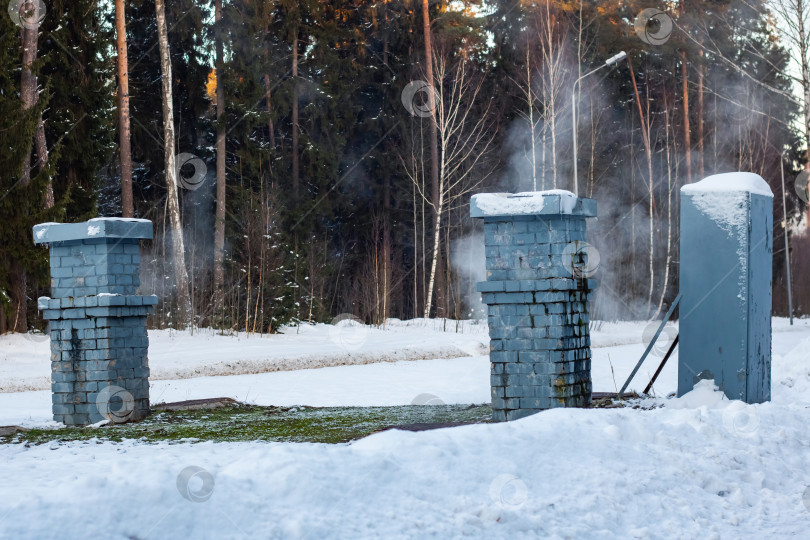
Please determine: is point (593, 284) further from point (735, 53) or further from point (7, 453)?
point (735, 53)

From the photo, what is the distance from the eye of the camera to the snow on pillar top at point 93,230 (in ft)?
32.0

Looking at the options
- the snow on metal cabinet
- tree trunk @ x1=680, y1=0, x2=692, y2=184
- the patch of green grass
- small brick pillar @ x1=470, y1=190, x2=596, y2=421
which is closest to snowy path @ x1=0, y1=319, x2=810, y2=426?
the patch of green grass

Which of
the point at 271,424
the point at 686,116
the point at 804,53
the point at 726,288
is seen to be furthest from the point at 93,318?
the point at 686,116

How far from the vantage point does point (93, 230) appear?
9.78m

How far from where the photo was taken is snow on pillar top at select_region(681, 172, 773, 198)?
368 inches

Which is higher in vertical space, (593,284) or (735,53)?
(735,53)

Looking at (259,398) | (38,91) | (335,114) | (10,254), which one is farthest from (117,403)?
(335,114)

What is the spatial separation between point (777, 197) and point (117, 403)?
41787mm

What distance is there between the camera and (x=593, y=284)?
344 inches

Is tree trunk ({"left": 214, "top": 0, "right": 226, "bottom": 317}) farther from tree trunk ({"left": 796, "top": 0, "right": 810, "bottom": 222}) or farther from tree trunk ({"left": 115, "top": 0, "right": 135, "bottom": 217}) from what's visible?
tree trunk ({"left": 796, "top": 0, "right": 810, "bottom": 222})

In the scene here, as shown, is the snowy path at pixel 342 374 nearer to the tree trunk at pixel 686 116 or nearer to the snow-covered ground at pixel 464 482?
the snow-covered ground at pixel 464 482

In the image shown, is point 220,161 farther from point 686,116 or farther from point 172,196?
point 686,116

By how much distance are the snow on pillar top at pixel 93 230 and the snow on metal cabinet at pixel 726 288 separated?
6178 mm

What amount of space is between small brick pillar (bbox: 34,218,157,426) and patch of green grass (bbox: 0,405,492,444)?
20.4 inches
